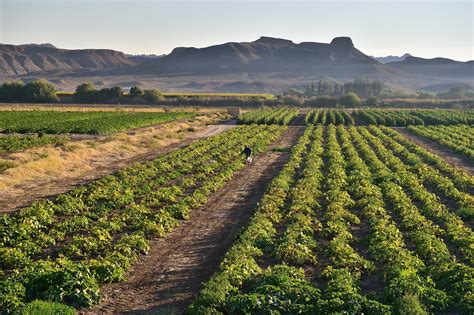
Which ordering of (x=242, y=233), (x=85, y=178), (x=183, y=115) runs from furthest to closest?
(x=183, y=115), (x=85, y=178), (x=242, y=233)

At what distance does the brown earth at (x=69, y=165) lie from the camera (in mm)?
24139

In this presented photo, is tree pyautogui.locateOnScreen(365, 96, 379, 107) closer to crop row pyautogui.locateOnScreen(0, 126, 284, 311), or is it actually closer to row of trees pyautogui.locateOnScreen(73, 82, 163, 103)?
row of trees pyautogui.locateOnScreen(73, 82, 163, 103)

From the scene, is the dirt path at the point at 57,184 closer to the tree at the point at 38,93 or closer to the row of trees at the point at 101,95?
the tree at the point at 38,93

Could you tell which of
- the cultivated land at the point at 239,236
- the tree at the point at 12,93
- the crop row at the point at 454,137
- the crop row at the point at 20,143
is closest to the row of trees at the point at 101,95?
the tree at the point at 12,93

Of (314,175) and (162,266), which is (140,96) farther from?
(162,266)

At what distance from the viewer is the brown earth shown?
2414 cm

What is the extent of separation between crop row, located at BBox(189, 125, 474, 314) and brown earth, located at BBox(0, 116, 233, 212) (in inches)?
400

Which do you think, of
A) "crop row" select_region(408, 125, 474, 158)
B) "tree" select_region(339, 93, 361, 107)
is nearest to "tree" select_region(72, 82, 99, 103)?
"tree" select_region(339, 93, 361, 107)

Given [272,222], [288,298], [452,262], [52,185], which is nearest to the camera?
[288,298]

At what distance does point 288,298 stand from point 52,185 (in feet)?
57.9

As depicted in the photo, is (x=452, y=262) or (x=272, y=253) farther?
(x=272, y=253)

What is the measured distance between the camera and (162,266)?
14664mm

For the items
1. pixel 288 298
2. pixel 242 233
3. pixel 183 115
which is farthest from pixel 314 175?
pixel 183 115

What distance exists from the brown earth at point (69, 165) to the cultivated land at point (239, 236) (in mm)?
156
